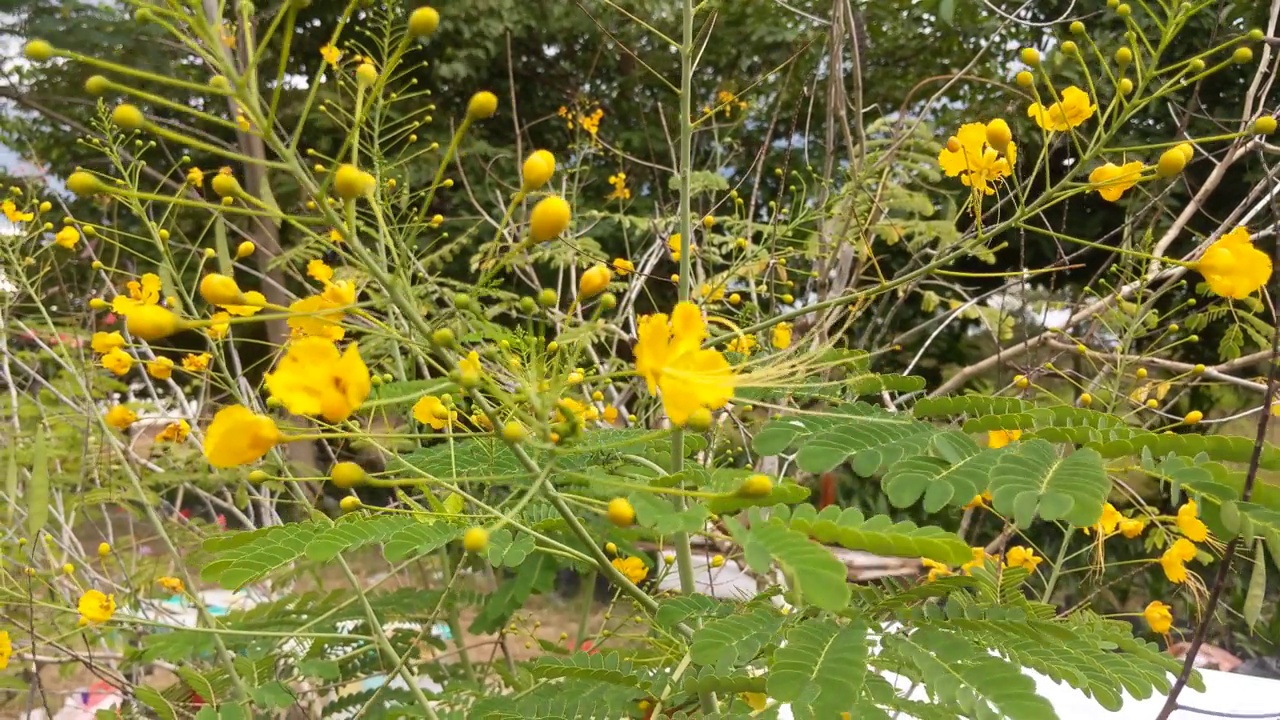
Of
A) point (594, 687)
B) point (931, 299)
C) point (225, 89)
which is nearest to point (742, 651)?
point (594, 687)

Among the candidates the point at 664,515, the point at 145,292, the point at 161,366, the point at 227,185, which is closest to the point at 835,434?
the point at 664,515

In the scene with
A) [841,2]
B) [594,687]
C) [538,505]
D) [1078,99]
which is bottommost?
[594,687]

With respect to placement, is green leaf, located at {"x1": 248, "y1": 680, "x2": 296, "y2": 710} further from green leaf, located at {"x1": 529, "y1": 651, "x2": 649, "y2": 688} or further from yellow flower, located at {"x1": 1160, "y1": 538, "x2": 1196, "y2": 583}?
yellow flower, located at {"x1": 1160, "y1": 538, "x2": 1196, "y2": 583}

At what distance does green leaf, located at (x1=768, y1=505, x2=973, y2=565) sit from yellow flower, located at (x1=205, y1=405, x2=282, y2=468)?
1.54 ft

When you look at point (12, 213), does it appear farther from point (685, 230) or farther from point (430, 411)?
point (685, 230)

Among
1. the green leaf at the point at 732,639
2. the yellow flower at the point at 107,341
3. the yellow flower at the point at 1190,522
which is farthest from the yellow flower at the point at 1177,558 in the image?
the yellow flower at the point at 107,341

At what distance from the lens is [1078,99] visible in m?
1.05

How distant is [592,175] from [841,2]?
250 cm

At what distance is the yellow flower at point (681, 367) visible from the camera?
2.13ft

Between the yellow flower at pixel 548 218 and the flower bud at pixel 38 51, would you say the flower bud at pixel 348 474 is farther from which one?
the flower bud at pixel 38 51

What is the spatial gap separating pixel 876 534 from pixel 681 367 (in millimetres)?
254

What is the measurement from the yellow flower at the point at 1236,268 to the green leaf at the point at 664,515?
70 cm

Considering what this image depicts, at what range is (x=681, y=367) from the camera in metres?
0.68

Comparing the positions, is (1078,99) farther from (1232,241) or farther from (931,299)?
(931,299)
